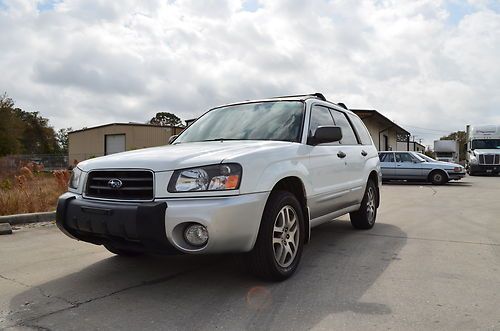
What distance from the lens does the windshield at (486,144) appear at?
26.8 meters

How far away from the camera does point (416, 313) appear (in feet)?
10.5

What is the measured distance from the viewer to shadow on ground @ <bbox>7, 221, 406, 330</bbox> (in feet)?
10.1

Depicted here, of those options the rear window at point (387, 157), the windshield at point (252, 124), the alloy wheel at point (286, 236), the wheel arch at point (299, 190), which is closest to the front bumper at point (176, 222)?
the alloy wheel at point (286, 236)

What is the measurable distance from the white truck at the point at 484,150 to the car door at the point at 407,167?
1029 centimetres

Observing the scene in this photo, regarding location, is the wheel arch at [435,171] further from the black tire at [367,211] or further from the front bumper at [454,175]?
the black tire at [367,211]

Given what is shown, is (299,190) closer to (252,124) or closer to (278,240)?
(278,240)

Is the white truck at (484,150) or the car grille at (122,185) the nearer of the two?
the car grille at (122,185)

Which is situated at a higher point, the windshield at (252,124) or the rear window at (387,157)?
the windshield at (252,124)

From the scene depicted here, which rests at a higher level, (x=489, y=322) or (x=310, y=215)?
(x=310, y=215)

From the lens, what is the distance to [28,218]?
7242mm

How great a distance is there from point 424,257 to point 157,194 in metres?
3.18

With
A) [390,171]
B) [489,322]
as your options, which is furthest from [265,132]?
[390,171]

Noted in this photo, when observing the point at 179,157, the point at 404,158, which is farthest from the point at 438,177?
the point at 179,157

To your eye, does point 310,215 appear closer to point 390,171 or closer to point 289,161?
point 289,161
